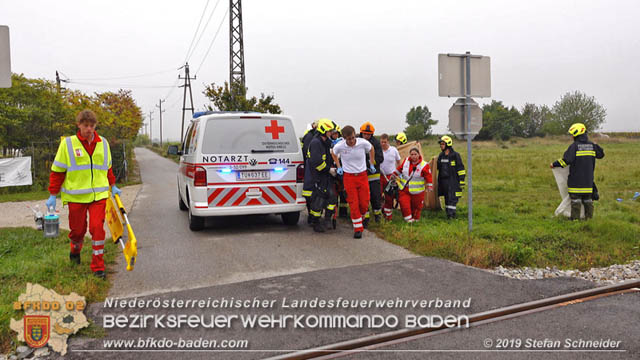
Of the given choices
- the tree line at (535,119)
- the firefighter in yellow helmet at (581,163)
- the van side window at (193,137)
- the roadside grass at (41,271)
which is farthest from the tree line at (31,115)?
the tree line at (535,119)

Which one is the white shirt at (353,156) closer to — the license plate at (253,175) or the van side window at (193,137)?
the license plate at (253,175)

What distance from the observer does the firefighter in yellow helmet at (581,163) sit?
8.67 meters

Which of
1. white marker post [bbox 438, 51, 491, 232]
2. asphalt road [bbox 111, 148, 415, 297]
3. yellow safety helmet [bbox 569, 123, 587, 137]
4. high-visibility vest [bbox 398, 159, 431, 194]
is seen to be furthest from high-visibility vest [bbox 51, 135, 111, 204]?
yellow safety helmet [bbox 569, 123, 587, 137]

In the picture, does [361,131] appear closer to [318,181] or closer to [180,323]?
[318,181]

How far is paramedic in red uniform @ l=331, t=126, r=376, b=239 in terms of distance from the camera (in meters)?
8.17

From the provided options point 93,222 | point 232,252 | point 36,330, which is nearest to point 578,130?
point 232,252

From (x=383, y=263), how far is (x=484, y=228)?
2.88 meters

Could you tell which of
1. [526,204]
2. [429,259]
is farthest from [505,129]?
[429,259]

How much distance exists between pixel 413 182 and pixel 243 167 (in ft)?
10.4

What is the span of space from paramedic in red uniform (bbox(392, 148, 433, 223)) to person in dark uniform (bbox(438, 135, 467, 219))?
0.54 metres

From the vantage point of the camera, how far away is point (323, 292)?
526 cm

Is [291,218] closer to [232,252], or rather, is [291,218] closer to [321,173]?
[321,173]

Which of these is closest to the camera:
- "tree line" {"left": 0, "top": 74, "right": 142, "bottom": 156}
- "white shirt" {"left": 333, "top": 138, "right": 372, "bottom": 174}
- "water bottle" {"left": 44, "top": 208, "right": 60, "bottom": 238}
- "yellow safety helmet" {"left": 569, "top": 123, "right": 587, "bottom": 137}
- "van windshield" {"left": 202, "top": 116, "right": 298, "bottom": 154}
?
"water bottle" {"left": 44, "top": 208, "right": 60, "bottom": 238}

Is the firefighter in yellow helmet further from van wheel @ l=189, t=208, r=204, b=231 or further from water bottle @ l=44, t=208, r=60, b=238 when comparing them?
water bottle @ l=44, t=208, r=60, b=238
